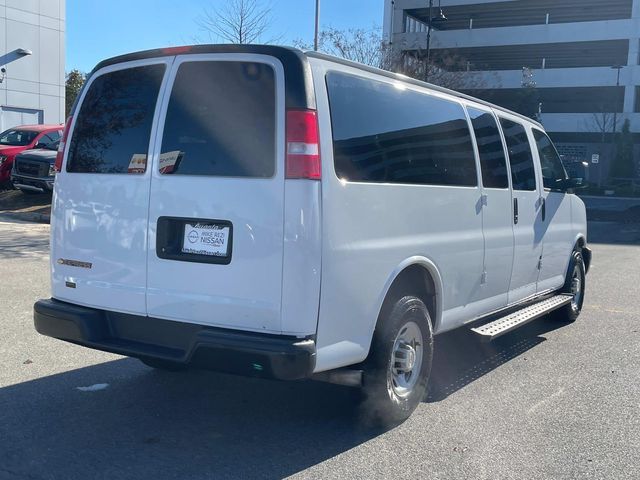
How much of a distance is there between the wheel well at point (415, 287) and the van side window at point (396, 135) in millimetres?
612

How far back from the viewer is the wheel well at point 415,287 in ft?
14.7

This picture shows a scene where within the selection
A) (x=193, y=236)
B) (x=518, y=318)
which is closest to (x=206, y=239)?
(x=193, y=236)

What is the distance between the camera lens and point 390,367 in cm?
439

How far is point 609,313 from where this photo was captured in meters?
8.59

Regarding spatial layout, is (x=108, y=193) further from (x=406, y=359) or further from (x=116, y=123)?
(x=406, y=359)

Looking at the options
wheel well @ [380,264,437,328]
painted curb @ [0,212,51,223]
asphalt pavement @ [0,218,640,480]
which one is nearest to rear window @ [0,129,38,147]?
painted curb @ [0,212,51,223]

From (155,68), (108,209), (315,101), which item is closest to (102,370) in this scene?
(108,209)

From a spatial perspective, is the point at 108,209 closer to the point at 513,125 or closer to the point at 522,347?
the point at 513,125


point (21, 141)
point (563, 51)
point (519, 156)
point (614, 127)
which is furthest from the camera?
point (563, 51)

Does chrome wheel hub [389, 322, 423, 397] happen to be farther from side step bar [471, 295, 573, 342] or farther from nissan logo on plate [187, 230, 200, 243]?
nissan logo on plate [187, 230, 200, 243]

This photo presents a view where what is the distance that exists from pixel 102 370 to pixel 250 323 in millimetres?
2367

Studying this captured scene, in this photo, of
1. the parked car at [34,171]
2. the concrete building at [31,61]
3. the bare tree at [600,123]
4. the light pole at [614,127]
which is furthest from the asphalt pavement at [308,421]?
the bare tree at [600,123]

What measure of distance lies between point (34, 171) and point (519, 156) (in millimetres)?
13330

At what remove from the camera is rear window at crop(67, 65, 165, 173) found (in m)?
4.24
